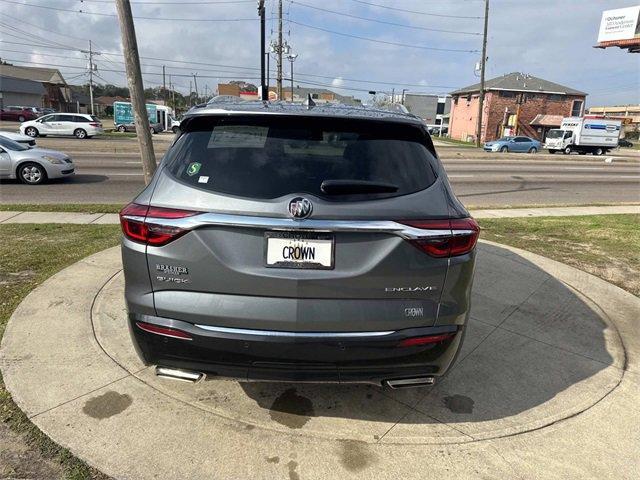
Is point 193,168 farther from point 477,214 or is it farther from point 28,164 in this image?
point 28,164

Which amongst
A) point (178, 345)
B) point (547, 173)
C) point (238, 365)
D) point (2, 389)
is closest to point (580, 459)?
point (238, 365)

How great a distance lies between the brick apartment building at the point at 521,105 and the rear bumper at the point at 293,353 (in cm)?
5428

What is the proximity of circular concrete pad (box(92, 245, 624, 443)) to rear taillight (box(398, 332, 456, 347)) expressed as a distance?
675 millimetres

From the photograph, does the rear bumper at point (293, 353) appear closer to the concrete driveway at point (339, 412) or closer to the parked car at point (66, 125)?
the concrete driveway at point (339, 412)

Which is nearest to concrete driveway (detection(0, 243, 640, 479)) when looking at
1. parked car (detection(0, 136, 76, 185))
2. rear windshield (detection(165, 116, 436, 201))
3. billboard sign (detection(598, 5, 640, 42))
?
rear windshield (detection(165, 116, 436, 201))

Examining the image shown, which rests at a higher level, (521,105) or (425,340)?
(521,105)

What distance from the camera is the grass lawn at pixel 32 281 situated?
237cm

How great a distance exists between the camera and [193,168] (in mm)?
2465

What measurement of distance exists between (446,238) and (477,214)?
8.09 metres

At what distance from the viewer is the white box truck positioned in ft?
133

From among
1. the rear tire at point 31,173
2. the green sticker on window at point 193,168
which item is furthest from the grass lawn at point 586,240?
the rear tire at point 31,173

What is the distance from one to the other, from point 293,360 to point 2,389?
202 centimetres

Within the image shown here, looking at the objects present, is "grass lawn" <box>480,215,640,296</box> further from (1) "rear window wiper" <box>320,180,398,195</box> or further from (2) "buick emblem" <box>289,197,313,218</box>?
(2) "buick emblem" <box>289,197,313,218</box>

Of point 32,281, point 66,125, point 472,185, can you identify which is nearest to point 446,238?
point 32,281
